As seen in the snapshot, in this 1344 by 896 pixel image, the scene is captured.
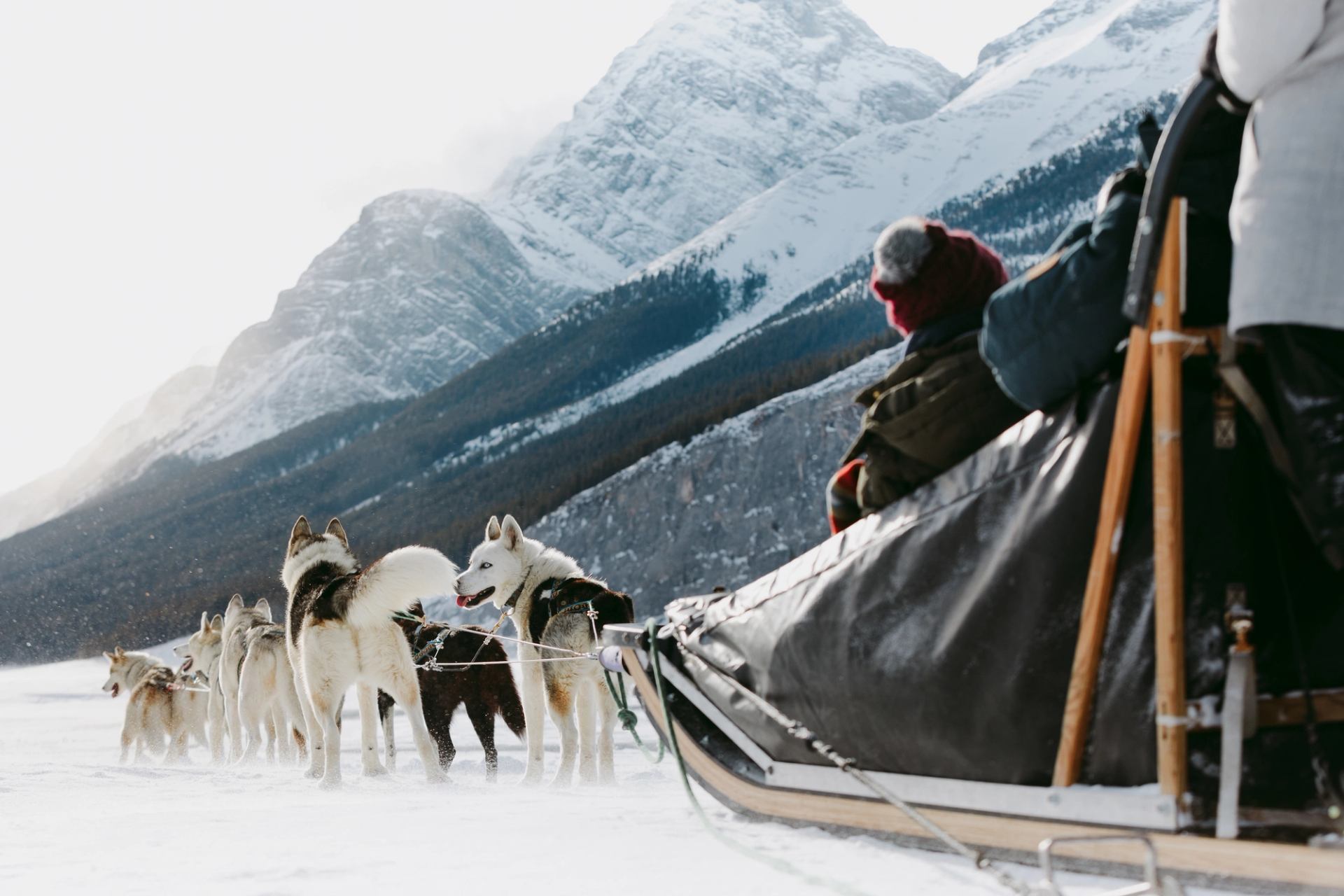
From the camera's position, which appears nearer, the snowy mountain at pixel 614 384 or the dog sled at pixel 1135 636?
the dog sled at pixel 1135 636

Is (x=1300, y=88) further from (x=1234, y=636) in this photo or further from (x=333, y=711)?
(x=333, y=711)

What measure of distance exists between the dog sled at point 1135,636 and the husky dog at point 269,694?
8341mm

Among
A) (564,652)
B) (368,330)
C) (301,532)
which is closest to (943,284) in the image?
(564,652)

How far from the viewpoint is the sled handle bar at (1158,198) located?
1.90m

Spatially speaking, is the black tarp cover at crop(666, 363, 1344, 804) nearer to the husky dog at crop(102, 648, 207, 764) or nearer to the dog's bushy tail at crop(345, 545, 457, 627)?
the dog's bushy tail at crop(345, 545, 457, 627)

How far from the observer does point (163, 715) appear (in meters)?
12.4

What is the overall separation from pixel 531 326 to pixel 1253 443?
636 ft

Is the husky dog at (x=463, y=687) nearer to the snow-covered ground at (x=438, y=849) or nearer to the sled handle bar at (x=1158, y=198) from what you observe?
the snow-covered ground at (x=438, y=849)

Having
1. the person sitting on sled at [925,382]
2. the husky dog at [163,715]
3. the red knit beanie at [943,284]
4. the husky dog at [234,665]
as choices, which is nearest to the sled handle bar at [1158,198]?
the person sitting on sled at [925,382]

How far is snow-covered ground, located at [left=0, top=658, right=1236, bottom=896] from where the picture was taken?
2.28m

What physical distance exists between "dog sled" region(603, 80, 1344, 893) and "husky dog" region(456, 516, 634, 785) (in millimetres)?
4160

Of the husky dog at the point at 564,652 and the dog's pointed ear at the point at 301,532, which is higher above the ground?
the dog's pointed ear at the point at 301,532

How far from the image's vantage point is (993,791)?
7.30ft

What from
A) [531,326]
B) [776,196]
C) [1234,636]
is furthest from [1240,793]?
[531,326]
